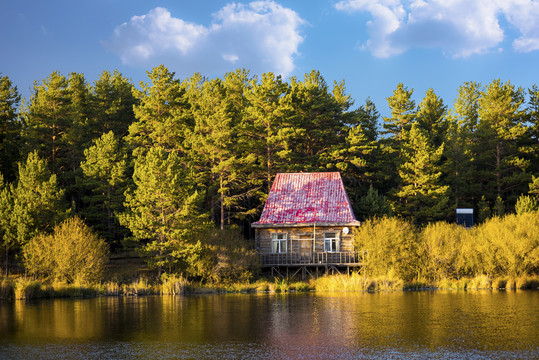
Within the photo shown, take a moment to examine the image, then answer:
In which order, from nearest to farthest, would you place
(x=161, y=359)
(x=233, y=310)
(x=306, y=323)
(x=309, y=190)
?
1. (x=161, y=359)
2. (x=306, y=323)
3. (x=233, y=310)
4. (x=309, y=190)

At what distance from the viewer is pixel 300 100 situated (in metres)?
54.6

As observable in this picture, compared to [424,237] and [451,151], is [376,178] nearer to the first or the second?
[451,151]

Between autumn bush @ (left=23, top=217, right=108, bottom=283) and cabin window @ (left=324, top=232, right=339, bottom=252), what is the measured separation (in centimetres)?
1625

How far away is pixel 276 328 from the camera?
19.9 metres

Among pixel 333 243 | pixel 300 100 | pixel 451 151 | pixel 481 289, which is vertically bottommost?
pixel 481 289

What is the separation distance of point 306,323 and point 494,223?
23.7 metres

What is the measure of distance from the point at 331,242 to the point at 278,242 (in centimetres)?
405

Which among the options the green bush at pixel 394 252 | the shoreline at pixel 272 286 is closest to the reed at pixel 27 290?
the shoreline at pixel 272 286

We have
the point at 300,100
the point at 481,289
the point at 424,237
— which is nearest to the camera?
the point at 481,289

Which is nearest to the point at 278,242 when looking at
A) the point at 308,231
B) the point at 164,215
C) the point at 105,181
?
the point at 308,231

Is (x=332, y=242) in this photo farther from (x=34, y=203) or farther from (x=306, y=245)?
(x=34, y=203)

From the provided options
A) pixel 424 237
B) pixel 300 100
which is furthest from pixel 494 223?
pixel 300 100

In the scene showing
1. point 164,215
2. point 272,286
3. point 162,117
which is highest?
point 162,117

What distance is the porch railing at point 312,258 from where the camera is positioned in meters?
41.0
